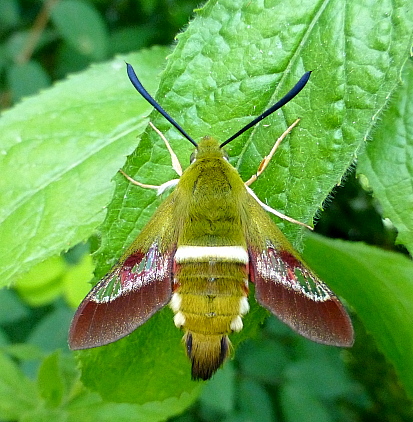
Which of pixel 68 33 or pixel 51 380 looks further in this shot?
pixel 68 33

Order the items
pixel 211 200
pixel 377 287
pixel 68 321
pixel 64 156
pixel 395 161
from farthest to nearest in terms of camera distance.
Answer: pixel 68 321, pixel 64 156, pixel 377 287, pixel 395 161, pixel 211 200

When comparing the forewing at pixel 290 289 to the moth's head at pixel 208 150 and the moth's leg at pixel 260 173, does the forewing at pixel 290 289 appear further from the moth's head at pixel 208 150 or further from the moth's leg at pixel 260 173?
the moth's head at pixel 208 150

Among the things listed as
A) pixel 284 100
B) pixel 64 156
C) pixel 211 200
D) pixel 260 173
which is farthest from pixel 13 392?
Answer: pixel 284 100

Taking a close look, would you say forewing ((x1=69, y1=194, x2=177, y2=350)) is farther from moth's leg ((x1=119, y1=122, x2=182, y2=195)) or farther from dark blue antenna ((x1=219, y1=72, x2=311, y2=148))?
dark blue antenna ((x1=219, y1=72, x2=311, y2=148))

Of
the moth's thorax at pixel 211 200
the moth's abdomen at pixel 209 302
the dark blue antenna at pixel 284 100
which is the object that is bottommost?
the moth's abdomen at pixel 209 302

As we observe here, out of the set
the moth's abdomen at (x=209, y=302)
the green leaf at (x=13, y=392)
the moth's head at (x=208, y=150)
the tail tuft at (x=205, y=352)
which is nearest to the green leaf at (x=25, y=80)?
the green leaf at (x=13, y=392)

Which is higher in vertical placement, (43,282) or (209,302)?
(209,302)

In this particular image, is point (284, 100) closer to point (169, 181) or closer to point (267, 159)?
point (267, 159)

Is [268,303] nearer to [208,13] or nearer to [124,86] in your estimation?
[208,13]
